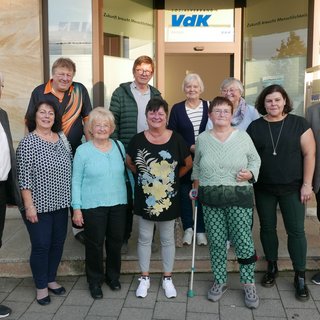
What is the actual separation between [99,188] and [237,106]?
157 cm

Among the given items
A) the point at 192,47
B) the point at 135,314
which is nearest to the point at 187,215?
the point at 135,314

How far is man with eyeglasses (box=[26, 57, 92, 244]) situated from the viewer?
3785mm

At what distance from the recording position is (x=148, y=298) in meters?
3.53

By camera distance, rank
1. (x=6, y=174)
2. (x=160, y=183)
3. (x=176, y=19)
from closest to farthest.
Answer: (x=6, y=174), (x=160, y=183), (x=176, y=19)

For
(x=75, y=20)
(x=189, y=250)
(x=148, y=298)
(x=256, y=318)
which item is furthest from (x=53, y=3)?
(x=256, y=318)

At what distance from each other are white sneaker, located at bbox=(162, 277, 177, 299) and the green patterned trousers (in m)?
0.39

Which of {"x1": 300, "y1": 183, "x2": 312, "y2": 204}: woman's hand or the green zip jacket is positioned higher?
the green zip jacket

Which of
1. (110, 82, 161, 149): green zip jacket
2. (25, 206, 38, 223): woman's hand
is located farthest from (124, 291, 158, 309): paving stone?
(110, 82, 161, 149): green zip jacket

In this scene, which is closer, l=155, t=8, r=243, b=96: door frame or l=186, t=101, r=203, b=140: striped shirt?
l=186, t=101, r=203, b=140: striped shirt

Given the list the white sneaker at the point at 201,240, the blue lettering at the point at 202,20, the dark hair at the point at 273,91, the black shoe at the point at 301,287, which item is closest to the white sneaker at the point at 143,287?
the white sneaker at the point at 201,240

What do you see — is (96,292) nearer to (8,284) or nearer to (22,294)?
(22,294)

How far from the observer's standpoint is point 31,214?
321 cm

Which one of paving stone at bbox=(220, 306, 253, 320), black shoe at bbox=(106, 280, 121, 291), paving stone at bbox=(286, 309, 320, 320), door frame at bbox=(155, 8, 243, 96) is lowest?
paving stone at bbox=(220, 306, 253, 320)

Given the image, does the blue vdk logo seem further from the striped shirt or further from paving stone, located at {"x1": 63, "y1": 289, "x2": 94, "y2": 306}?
paving stone, located at {"x1": 63, "y1": 289, "x2": 94, "y2": 306}
